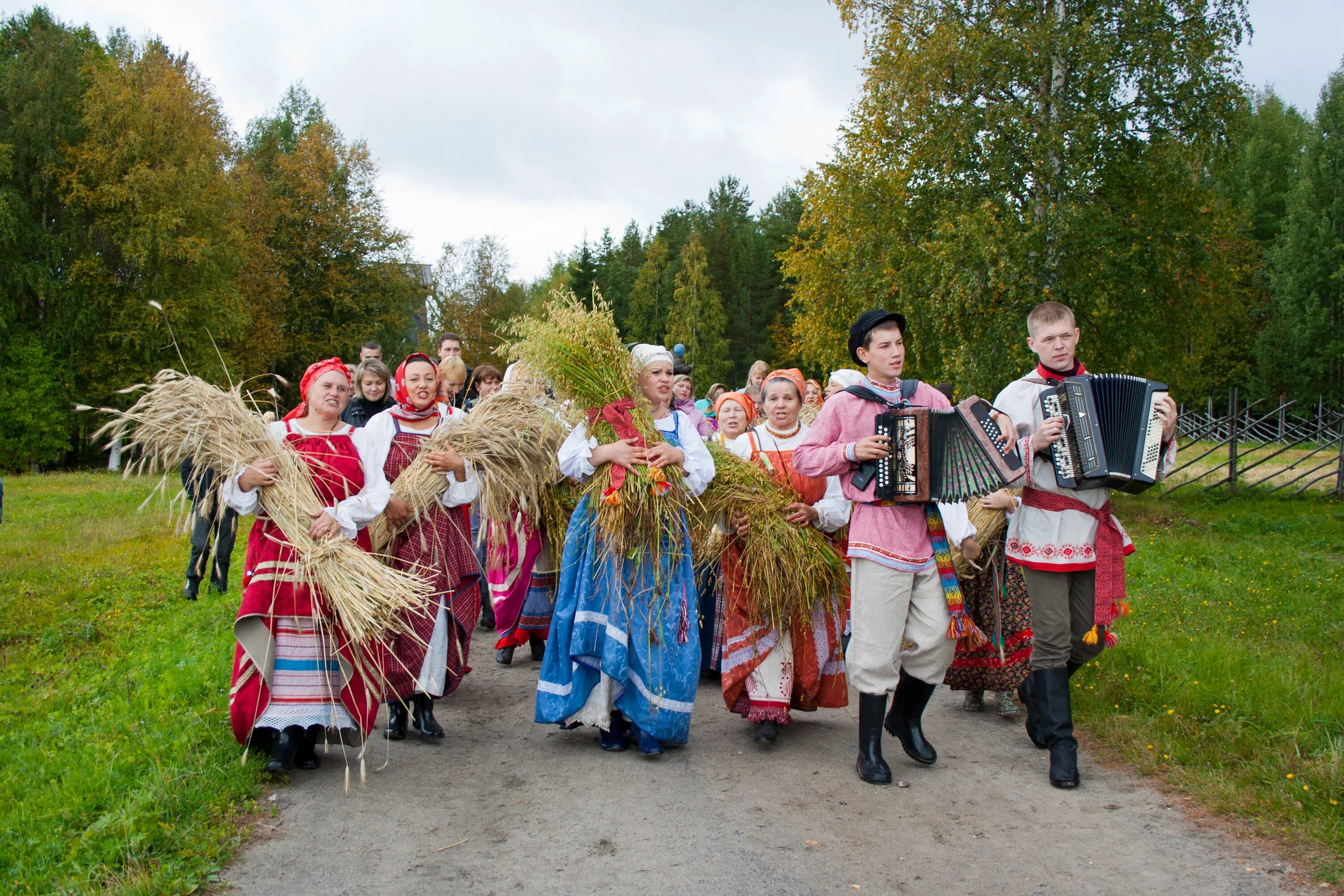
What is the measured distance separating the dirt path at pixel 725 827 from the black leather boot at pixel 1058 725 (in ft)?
0.35

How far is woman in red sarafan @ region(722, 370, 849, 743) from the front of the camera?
502 cm

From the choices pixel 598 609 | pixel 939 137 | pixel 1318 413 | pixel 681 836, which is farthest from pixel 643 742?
pixel 1318 413

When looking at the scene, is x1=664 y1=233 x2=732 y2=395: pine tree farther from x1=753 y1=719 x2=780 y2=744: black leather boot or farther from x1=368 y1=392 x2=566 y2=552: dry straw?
x1=753 y1=719 x2=780 y2=744: black leather boot

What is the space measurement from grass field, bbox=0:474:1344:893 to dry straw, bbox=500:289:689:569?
71.7 inches

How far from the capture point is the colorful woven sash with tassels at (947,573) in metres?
4.47

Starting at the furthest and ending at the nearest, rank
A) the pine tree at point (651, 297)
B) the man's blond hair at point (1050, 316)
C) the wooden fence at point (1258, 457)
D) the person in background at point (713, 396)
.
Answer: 1. the pine tree at point (651, 297)
2. the wooden fence at point (1258, 457)
3. the person in background at point (713, 396)
4. the man's blond hair at point (1050, 316)

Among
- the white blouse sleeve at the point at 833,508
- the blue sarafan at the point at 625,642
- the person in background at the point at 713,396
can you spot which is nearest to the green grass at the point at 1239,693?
the white blouse sleeve at the point at 833,508

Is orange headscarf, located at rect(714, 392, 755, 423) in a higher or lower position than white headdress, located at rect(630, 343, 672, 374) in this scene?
lower

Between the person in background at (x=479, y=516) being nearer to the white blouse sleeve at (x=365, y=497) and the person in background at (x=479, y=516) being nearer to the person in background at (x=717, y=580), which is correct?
the person in background at (x=717, y=580)

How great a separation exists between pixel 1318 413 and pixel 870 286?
113ft

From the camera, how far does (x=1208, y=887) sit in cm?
327

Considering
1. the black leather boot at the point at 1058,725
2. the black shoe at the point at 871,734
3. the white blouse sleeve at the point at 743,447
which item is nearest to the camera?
the black leather boot at the point at 1058,725

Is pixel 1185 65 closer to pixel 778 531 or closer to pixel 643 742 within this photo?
pixel 778 531

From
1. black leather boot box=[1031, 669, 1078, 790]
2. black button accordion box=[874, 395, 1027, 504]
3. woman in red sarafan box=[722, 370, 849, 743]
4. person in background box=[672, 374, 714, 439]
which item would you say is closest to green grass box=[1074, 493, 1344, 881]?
black leather boot box=[1031, 669, 1078, 790]
